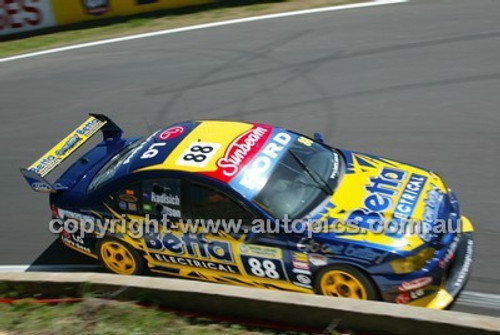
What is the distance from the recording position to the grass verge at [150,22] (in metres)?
15.5

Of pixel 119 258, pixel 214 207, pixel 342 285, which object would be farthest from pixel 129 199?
pixel 342 285

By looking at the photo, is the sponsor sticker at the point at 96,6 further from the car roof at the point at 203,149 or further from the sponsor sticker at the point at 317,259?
the sponsor sticker at the point at 317,259

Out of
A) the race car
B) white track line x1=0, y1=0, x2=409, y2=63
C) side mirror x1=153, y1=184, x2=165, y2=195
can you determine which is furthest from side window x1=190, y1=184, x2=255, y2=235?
white track line x1=0, y1=0, x2=409, y2=63

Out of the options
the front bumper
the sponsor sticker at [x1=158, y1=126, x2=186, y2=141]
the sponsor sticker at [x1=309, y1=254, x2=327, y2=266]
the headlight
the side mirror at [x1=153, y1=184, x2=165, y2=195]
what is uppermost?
the sponsor sticker at [x1=158, y1=126, x2=186, y2=141]

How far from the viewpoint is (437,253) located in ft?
19.7

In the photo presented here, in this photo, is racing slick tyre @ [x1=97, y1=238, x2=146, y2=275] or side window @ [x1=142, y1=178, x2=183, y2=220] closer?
side window @ [x1=142, y1=178, x2=183, y2=220]

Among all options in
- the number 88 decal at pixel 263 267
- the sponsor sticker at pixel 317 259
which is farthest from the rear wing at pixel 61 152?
the sponsor sticker at pixel 317 259

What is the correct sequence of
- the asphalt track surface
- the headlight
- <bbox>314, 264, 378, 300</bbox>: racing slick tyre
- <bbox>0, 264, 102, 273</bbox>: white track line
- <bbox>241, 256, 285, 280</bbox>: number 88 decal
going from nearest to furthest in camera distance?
the headlight < <bbox>314, 264, 378, 300</bbox>: racing slick tyre < <bbox>241, 256, 285, 280</bbox>: number 88 decal < <bbox>0, 264, 102, 273</bbox>: white track line < the asphalt track surface

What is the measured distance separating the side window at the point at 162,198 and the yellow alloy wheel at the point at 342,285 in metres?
1.56

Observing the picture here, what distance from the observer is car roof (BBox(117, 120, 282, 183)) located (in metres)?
6.51

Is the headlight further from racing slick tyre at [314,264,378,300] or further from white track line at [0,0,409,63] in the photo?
white track line at [0,0,409,63]

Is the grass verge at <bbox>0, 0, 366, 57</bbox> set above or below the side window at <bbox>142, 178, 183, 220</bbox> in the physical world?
above

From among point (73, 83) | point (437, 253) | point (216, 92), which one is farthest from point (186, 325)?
point (73, 83)

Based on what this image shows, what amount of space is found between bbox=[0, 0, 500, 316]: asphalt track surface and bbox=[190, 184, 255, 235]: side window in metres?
1.87
